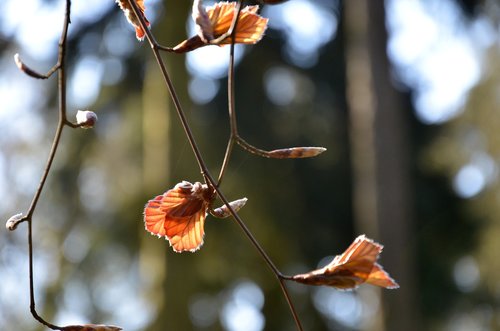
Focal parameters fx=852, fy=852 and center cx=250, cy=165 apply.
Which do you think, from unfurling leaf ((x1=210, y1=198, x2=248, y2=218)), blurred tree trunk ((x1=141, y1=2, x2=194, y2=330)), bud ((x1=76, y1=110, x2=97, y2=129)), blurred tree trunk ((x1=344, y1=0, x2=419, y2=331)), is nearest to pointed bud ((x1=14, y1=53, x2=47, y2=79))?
bud ((x1=76, y1=110, x2=97, y2=129))

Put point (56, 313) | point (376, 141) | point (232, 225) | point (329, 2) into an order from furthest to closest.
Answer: point (329, 2)
point (232, 225)
point (56, 313)
point (376, 141)

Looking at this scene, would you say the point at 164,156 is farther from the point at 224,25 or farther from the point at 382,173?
the point at 224,25

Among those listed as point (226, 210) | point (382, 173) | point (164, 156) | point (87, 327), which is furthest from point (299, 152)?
point (164, 156)

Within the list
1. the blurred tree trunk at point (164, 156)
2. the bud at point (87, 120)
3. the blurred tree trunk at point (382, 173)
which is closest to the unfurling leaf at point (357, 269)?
the bud at point (87, 120)

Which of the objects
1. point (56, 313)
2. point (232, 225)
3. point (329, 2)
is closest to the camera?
point (56, 313)

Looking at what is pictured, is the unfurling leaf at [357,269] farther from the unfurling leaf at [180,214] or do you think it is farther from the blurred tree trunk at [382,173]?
the blurred tree trunk at [382,173]

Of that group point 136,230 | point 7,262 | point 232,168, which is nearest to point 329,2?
point 232,168

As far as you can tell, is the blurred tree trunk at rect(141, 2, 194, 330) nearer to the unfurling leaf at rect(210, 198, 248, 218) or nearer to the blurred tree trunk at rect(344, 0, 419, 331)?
the blurred tree trunk at rect(344, 0, 419, 331)

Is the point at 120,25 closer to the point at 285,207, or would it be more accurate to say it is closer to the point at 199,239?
the point at 285,207
